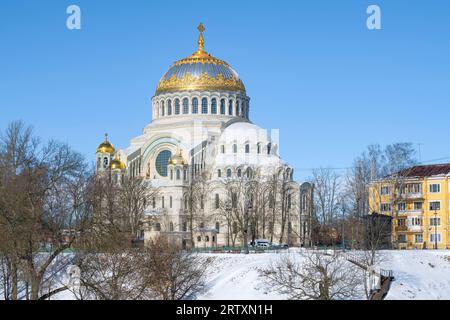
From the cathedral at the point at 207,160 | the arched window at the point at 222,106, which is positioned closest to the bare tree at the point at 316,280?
the cathedral at the point at 207,160

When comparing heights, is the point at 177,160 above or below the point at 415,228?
above

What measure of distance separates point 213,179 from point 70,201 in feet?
118

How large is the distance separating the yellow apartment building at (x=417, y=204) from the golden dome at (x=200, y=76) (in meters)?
27.6

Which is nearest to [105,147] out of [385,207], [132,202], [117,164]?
[117,164]

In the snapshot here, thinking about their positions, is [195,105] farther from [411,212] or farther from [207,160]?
[411,212]

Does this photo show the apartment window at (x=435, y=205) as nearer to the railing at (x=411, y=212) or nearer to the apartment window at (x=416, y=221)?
the railing at (x=411, y=212)

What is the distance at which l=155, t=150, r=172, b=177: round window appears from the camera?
85125 millimetres

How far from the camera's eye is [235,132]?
278 feet

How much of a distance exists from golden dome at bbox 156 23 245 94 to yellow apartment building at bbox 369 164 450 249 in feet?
90.7

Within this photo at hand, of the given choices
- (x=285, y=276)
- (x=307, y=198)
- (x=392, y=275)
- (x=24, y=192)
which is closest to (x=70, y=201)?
(x=24, y=192)

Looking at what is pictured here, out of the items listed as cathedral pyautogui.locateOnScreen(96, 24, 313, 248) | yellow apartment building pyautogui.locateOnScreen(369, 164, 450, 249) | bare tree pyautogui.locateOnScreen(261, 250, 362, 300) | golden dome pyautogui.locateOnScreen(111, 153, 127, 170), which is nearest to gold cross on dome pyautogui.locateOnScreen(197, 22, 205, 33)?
cathedral pyautogui.locateOnScreen(96, 24, 313, 248)

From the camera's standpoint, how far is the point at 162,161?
281ft

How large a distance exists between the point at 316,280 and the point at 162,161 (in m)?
49.0

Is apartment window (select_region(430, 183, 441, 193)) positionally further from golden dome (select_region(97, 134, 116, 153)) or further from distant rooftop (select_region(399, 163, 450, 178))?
golden dome (select_region(97, 134, 116, 153))
